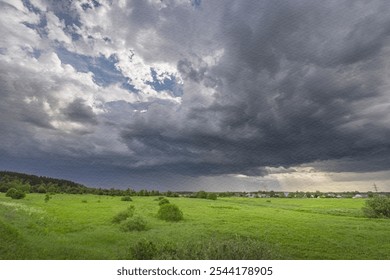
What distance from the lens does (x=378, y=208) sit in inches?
2067

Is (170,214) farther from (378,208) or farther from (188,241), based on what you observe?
(378,208)

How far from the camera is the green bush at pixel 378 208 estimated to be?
5175 cm

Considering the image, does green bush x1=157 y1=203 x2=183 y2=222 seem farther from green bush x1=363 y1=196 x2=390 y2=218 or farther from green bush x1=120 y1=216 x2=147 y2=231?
green bush x1=363 y1=196 x2=390 y2=218

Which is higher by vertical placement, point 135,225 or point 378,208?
point 378,208

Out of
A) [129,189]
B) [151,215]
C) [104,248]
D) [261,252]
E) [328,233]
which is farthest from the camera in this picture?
[129,189]

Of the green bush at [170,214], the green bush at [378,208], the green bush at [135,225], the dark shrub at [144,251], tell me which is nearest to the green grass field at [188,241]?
the dark shrub at [144,251]

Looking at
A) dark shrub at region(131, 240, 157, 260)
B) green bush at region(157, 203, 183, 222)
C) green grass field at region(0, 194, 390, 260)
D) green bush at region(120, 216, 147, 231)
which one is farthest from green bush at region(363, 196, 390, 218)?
dark shrub at region(131, 240, 157, 260)

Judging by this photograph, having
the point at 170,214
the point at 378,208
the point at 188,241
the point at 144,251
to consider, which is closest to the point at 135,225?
the point at 170,214

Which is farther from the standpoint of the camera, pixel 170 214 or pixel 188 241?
pixel 170 214

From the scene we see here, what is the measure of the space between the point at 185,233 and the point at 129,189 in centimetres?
11144

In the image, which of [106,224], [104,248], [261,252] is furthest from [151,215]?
[261,252]

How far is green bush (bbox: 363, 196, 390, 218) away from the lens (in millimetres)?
51750
